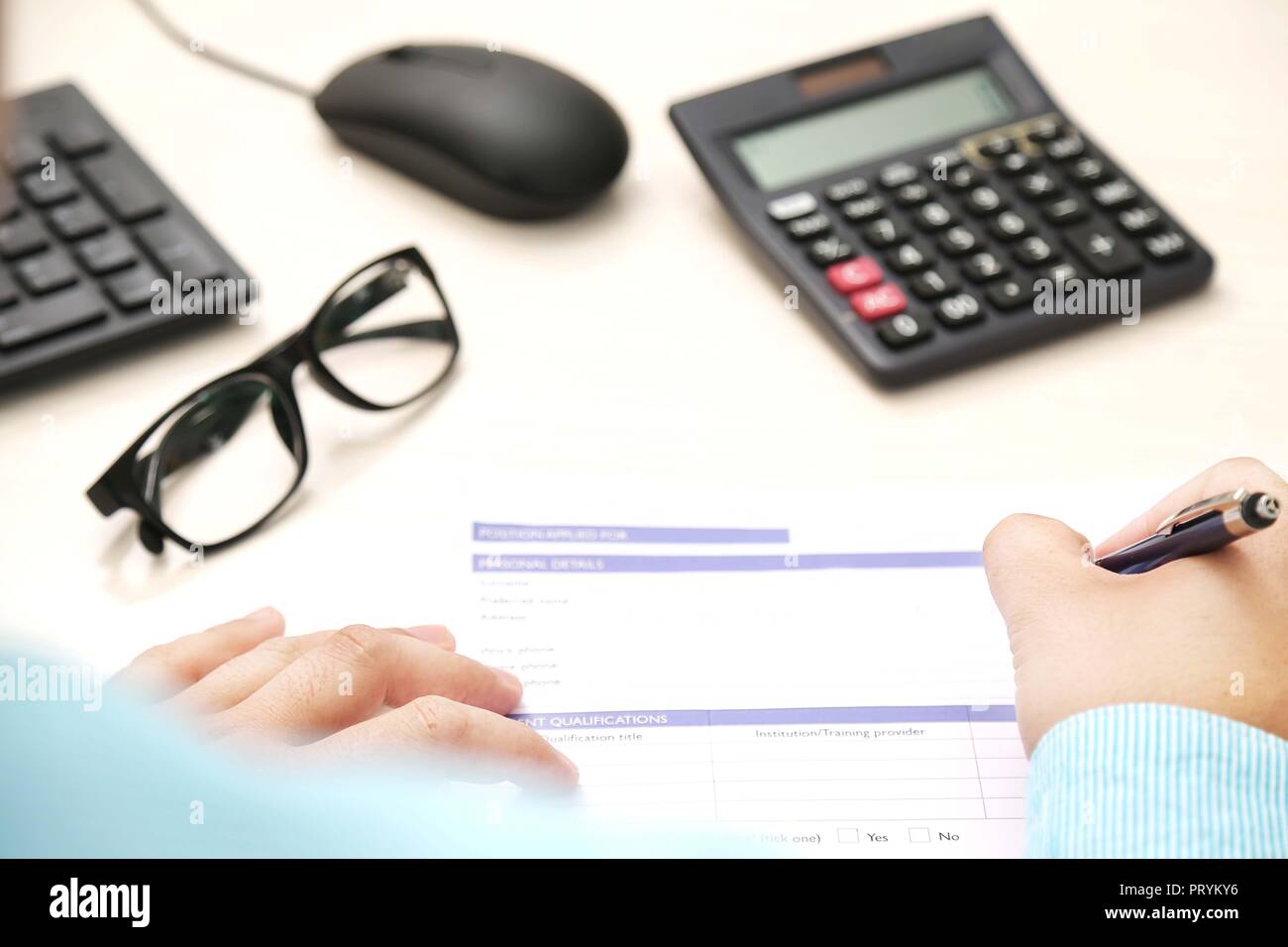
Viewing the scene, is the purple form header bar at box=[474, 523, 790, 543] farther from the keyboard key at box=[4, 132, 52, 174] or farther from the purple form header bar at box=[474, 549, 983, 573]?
the keyboard key at box=[4, 132, 52, 174]

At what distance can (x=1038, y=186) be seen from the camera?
1.89 feet

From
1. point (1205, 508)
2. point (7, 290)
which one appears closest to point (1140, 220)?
point (1205, 508)

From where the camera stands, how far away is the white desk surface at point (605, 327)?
0.49 metres

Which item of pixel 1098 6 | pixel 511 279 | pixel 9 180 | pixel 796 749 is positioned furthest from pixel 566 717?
pixel 1098 6

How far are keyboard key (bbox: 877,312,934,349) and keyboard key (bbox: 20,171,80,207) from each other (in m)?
0.37

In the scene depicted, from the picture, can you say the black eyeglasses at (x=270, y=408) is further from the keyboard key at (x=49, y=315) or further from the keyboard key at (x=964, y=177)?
the keyboard key at (x=964, y=177)

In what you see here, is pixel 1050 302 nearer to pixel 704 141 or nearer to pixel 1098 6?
pixel 704 141

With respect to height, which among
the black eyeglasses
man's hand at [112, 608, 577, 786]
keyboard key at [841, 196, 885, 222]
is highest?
keyboard key at [841, 196, 885, 222]

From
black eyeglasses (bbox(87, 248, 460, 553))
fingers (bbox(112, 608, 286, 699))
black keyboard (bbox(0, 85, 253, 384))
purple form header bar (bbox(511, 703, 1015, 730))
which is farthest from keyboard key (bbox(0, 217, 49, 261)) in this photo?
purple form header bar (bbox(511, 703, 1015, 730))

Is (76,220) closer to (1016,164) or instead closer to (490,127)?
(490,127)

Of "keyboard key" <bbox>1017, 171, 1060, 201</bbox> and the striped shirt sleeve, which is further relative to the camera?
"keyboard key" <bbox>1017, 171, 1060, 201</bbox>

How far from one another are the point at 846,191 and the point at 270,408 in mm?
269

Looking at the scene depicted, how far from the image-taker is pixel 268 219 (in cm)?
63

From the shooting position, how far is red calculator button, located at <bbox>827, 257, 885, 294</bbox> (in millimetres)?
549
